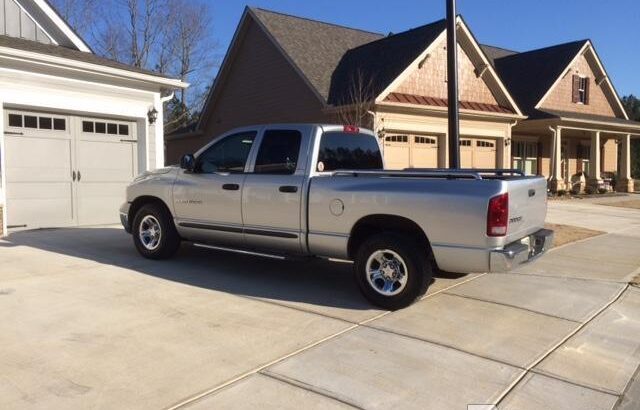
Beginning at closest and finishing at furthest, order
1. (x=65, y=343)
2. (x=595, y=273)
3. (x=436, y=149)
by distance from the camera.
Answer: (x=65, y=343) < (x=595, y=273) < (x=436, y=149)

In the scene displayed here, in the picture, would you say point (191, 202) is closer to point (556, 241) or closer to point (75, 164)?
point (75, 164)

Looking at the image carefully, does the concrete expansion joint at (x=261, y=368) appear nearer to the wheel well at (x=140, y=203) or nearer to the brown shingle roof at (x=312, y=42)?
the wheel well at (x=140, y=203)

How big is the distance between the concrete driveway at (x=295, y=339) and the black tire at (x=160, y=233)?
166 millimetres

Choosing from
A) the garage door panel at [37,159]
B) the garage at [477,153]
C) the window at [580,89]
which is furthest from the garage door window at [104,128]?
the window at [580,89]

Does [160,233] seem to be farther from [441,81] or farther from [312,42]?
[312,42]

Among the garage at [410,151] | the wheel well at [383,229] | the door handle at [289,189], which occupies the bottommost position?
the wheel well at [383,229]

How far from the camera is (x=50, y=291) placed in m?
6.30

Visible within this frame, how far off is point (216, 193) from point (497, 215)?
3.55 meters

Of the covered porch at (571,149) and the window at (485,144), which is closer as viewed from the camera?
the window at (485,144)

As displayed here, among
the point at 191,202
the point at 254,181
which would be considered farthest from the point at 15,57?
the point at 254,181

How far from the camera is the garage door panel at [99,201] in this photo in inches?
469

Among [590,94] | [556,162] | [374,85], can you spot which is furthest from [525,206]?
[590,94]

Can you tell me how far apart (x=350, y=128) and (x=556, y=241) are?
18.9 feet

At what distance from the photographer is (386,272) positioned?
5.95 m
